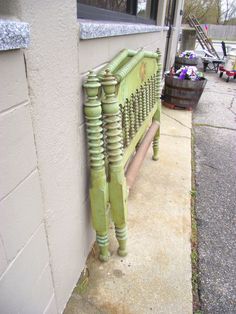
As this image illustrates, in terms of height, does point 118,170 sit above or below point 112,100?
below

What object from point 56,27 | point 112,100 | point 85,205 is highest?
point 56,27

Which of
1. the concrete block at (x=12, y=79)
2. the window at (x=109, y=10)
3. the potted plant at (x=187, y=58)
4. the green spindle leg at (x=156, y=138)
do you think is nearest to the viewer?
the concrete block at (x=12, y=79)

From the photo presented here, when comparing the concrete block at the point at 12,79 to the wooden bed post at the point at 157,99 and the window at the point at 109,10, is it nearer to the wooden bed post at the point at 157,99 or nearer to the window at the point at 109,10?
the window at the point at 109,10

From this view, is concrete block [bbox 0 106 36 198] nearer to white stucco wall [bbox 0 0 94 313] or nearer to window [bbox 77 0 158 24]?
white stucco wall [bbox 0 0 94 313]

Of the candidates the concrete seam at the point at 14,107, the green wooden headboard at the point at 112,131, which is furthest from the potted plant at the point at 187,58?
the concrete seam at the point at 14,107

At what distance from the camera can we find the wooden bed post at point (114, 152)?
1.23 meters

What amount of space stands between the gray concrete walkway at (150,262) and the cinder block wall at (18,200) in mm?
527

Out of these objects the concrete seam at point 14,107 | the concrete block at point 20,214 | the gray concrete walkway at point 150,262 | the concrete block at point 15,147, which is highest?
the concrete seam at point 14,107

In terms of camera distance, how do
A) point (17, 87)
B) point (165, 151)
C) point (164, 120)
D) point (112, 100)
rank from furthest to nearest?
1. point (164, 120)
2. point (165, 151)
3. point (112, 100)
4. point (17, 87)

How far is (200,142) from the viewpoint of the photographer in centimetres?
351

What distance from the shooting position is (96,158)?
129cm

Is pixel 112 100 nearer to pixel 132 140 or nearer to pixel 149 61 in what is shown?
pixel 132 140

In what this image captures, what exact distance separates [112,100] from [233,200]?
5.55 feet

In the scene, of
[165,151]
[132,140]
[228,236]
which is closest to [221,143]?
[165,151]
